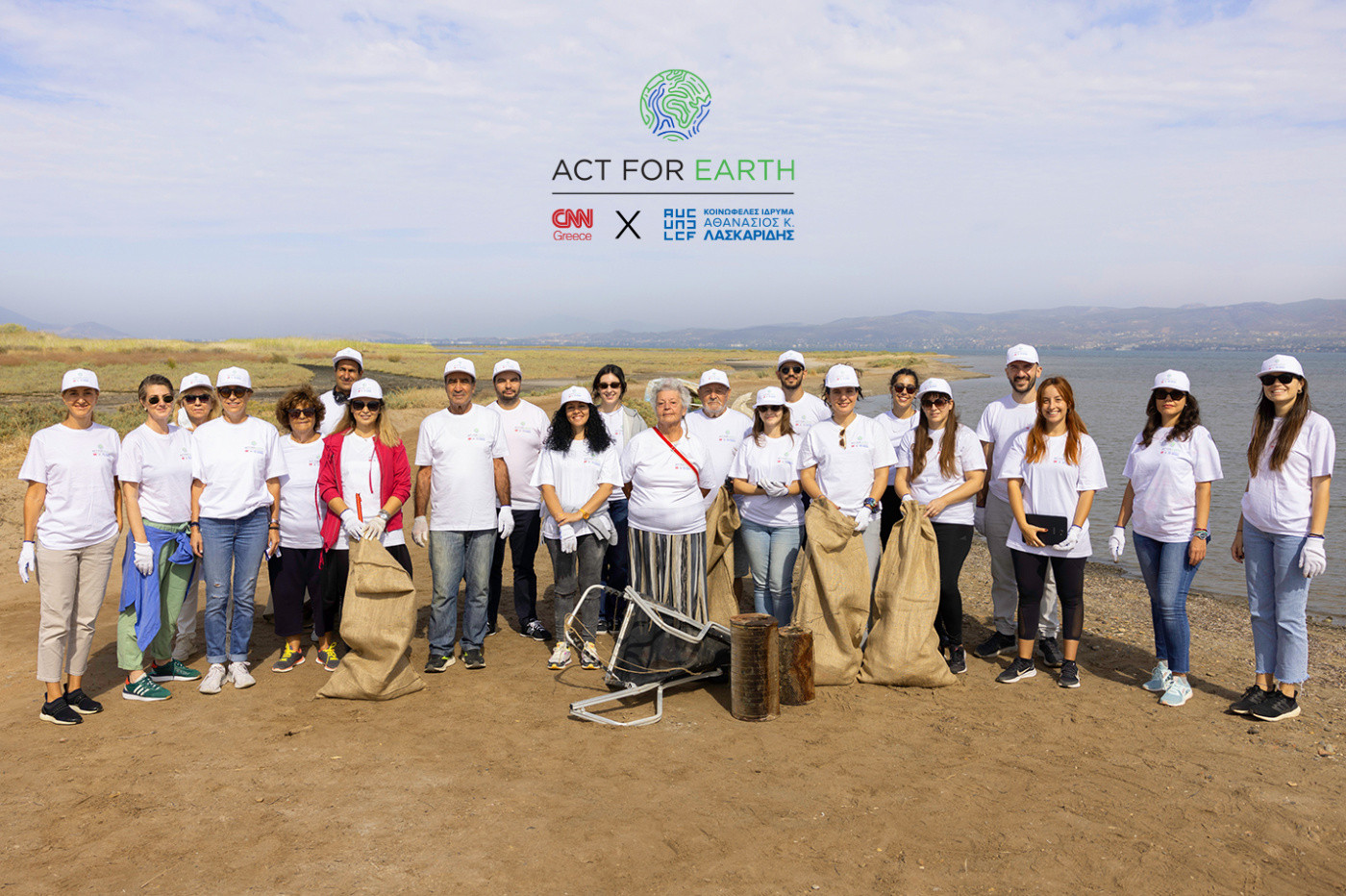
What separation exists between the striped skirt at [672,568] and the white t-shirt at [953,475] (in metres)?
1.46

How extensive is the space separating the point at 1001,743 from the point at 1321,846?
1391mm

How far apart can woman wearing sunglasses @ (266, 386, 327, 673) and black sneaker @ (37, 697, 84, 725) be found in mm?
1160

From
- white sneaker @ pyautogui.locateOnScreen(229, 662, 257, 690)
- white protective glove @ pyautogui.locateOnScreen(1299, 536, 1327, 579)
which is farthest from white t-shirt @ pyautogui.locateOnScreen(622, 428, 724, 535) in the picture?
white protective glove @ pyautogui.locateOnScreen(1299, 536, 1327, 579)

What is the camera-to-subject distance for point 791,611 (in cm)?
589

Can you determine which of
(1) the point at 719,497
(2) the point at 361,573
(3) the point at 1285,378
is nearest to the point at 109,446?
(2) the point at 361,573

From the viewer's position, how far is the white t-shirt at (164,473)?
5160mm

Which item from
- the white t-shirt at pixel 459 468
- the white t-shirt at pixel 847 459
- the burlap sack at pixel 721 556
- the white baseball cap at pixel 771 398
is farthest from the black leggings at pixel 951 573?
the white t-shirt at pixel 459 468

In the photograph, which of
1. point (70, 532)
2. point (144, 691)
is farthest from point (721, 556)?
point (70, 532)

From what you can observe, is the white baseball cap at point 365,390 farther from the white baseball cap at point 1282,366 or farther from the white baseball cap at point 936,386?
the white baseball cap at point 1282,366

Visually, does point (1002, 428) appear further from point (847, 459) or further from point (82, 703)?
point (82, 703)

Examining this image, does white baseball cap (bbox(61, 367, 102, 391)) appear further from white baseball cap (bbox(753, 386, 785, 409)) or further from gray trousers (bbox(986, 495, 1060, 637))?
gray trousers (bbox(986, 495, 1060, 637))

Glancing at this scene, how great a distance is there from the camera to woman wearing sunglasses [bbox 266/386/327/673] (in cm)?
562

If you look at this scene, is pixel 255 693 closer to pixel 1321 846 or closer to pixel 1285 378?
pixel 1321 846

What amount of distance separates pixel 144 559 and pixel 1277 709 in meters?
6.60
